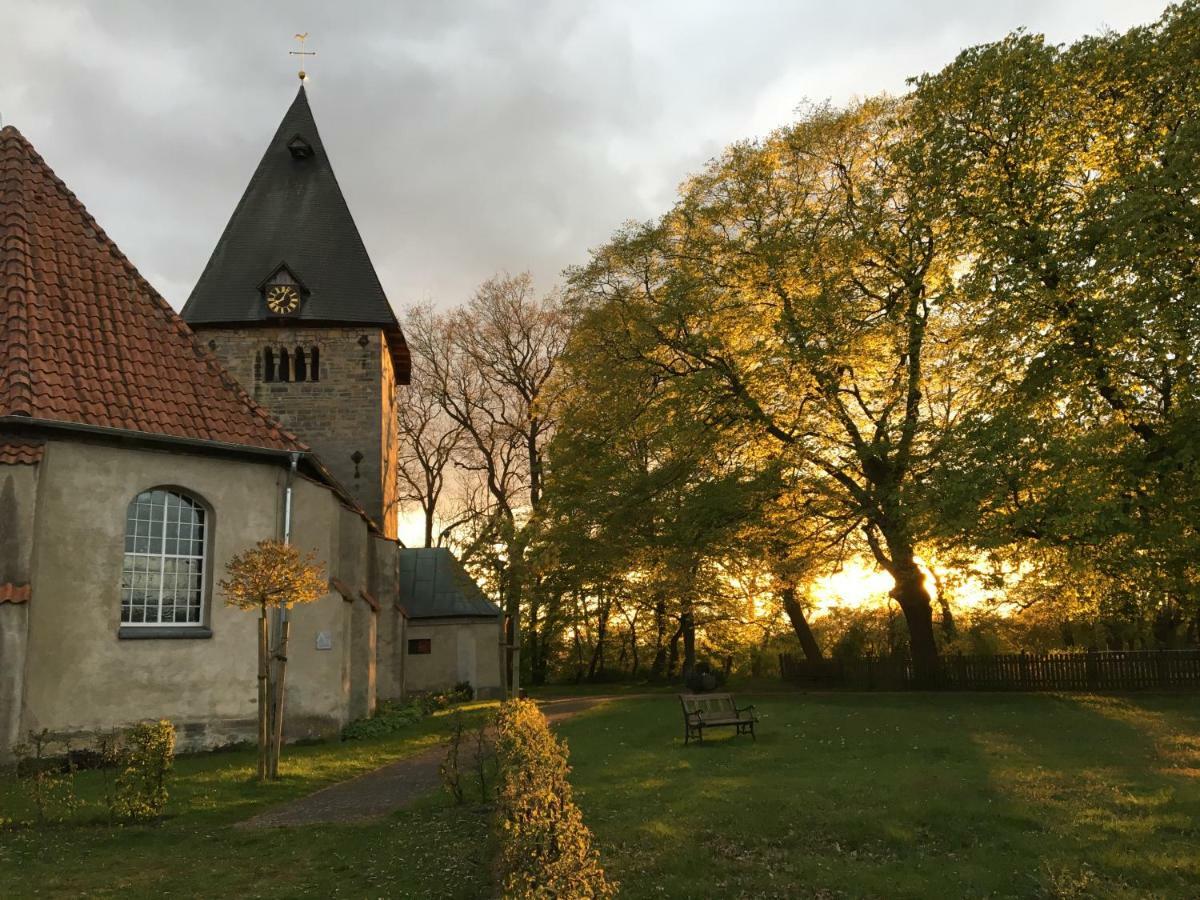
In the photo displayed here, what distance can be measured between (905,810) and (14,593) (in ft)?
41.6

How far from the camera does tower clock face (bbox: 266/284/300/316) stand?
89.2ft

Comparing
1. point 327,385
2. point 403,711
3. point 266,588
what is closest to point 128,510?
point 266,588

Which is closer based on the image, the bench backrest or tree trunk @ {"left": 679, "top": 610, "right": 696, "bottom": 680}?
the bench backrest

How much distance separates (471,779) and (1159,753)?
956 centimetres

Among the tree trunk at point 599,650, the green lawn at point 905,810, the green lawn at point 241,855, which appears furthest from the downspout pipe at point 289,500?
the tree trunk at point 599,650

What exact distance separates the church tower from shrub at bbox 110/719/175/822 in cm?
1627

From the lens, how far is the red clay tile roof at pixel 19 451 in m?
13.6

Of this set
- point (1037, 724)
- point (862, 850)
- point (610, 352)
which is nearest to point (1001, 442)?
point (1037, 724)

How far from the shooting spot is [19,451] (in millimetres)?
13781

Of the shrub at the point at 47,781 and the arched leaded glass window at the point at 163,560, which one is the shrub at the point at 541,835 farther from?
the arched leaded glass window at the point at 163,560

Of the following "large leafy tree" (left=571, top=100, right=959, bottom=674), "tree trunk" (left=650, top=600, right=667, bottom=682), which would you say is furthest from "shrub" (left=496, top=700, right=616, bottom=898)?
"tree trunk" (left=650, top=600, right=667, bottom=682)

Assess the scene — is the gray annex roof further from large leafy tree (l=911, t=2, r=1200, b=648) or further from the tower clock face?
large leafy tree (l=911, t=2, r=1200, b=648)

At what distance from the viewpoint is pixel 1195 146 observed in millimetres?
14594

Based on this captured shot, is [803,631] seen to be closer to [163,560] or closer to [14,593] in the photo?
[163,560]
